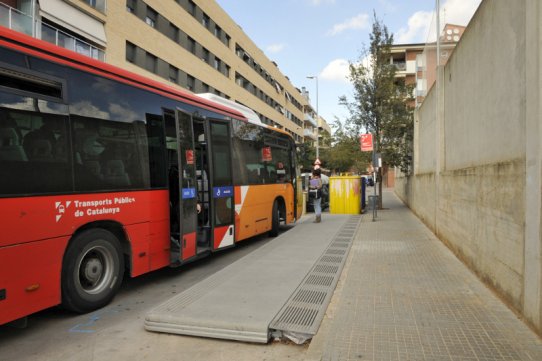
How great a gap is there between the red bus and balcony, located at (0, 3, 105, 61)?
1054 cm

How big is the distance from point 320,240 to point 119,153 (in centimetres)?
557

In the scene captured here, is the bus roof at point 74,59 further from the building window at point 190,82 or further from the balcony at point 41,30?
the building window at point 190,82

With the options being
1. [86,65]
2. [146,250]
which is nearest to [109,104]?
[86,65]

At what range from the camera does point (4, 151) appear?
4.01 m

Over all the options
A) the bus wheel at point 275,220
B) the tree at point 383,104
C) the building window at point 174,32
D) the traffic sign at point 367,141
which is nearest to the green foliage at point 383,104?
the tree at point 383,104

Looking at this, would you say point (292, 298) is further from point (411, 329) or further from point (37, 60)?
point (37, 60)

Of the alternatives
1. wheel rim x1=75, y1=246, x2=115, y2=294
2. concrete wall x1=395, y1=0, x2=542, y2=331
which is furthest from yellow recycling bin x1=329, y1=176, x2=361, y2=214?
wheel rim x1=75, y1=246, x2=115, y2=294

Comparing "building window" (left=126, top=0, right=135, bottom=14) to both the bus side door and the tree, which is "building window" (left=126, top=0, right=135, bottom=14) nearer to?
the tree

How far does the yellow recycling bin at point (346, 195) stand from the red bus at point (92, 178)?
31.8ft

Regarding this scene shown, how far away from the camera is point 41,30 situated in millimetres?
16422

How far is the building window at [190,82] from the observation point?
1218 inches

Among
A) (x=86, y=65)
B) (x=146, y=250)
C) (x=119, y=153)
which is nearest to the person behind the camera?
(x=86, y=65)

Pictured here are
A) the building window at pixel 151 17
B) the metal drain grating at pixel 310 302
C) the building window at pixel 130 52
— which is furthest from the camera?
the building window at pixel 151 17

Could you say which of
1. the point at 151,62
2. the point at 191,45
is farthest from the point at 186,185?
the point at 191,45
